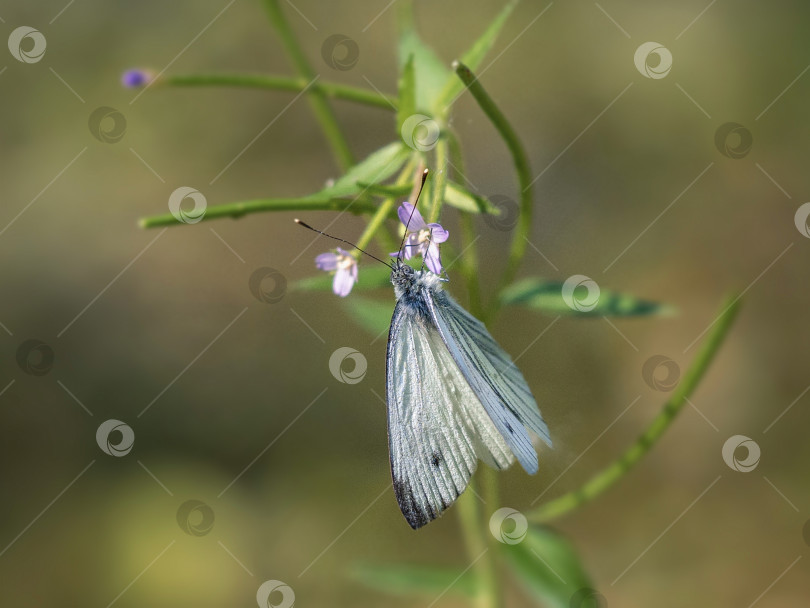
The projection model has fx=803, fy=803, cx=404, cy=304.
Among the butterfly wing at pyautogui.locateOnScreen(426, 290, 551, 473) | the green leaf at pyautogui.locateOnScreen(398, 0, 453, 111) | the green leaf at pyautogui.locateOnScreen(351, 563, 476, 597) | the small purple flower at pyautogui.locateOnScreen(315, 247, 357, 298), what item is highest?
the green leaf at pyautogui.locateOnScreen(398, 0, 453, 111)

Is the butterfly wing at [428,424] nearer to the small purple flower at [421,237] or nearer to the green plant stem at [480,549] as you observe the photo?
the small purple flower at [421,237]

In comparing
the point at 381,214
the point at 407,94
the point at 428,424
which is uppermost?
the point at 407,94

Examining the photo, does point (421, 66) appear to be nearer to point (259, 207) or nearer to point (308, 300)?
point (259, 207)

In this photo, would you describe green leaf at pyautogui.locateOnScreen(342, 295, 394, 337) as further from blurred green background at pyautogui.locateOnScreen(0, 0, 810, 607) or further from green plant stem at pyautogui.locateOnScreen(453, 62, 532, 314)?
blurred green background at pyautogui.locateOnScreen(0, 0, 810, 607)

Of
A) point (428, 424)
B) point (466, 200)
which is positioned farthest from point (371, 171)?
point (428, 424)

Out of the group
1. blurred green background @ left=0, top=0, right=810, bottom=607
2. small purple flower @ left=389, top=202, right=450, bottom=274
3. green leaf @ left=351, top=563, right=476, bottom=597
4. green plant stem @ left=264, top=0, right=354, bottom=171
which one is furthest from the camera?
blurred green background @ left=0, top=0, right=810, bottom=607

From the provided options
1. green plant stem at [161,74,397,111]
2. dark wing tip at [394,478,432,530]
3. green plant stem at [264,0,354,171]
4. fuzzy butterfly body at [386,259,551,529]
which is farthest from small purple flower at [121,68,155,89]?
dark wing tip at [394,478,432,530]

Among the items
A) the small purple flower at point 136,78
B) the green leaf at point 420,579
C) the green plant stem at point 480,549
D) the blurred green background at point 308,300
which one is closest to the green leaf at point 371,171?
the small purple flower at point 136,78
